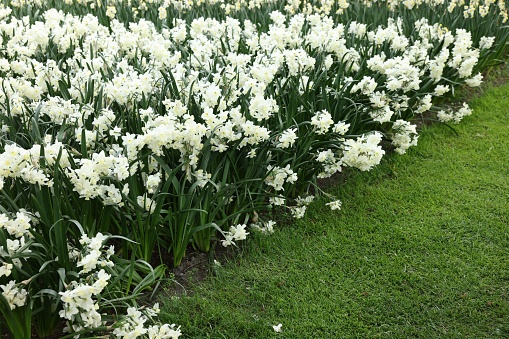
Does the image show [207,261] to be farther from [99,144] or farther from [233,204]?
[99,144]

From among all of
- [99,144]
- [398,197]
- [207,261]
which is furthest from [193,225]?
[398,197]

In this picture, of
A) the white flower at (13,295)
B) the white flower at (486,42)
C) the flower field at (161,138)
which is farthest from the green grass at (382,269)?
the white flower at (486,42)

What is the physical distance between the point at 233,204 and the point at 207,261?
39cm

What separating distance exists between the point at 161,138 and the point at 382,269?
1.46 metres

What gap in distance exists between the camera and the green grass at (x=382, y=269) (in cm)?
273

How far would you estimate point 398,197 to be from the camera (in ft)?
12.6

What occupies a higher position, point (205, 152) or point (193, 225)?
point (205, 152)

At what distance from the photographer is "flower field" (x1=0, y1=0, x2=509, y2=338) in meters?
2.34

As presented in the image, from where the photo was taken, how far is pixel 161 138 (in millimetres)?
2711

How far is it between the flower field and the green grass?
0.21 m

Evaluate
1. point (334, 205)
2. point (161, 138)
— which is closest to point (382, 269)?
point (334, 205)

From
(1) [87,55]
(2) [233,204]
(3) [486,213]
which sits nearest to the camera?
(2) [233,204]

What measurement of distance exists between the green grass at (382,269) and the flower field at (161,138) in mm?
209

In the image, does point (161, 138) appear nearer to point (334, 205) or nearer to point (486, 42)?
point (334, 205)
